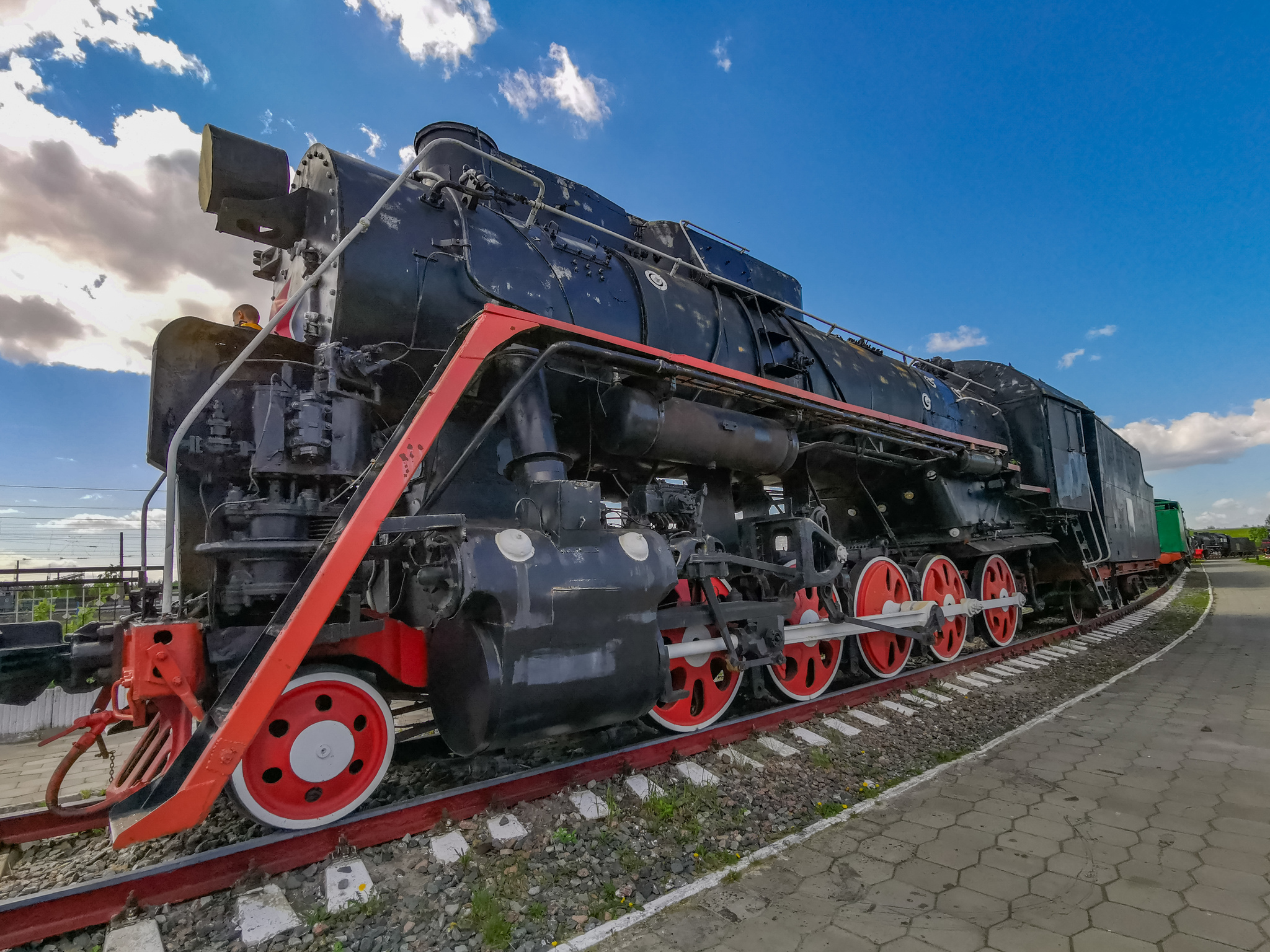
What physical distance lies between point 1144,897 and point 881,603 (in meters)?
3.42

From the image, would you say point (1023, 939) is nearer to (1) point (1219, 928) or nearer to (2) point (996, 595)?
(1) point (1219, 928)

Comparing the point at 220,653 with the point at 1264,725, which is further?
the point at 1264,725

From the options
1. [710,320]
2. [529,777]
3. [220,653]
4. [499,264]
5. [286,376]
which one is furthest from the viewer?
[710,320]

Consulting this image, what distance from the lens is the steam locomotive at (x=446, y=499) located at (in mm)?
2594

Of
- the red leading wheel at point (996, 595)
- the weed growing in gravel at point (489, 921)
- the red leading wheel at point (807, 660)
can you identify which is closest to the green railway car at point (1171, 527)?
the red leading wheel at point (996, 595)

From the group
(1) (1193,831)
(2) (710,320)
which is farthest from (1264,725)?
(2) (710,320)

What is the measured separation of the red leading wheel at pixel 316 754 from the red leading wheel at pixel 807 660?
287 cm

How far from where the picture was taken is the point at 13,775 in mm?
4406

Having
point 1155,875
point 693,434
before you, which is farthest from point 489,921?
point 693,434

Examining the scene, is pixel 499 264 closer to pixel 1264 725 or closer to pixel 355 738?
pixel 355 738

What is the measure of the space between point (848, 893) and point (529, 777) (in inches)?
63.3

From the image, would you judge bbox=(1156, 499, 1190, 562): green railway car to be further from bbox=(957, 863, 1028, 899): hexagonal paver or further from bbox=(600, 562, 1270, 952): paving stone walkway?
bbox=(957, 863, 1028, 899): hexagonal paver

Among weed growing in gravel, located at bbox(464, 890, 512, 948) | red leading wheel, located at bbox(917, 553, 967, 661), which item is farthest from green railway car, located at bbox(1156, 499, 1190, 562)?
weed growing in gravel, located at bbox(464, 890, 512, 948)

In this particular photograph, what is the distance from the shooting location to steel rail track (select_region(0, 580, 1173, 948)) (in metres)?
2.17
